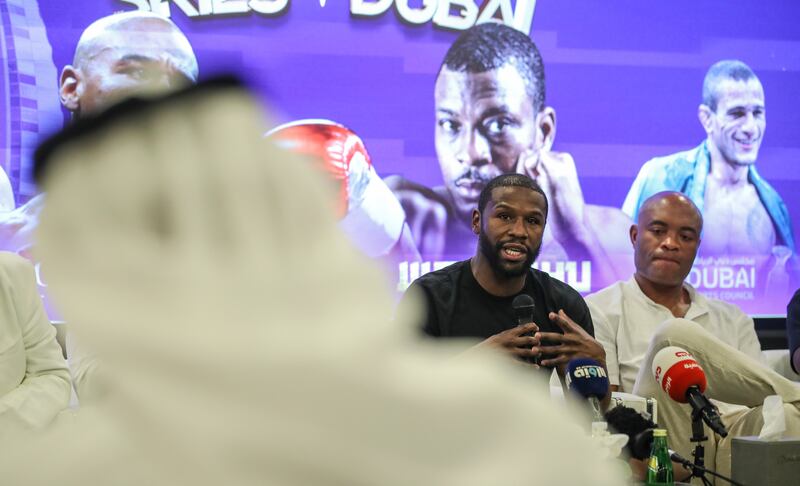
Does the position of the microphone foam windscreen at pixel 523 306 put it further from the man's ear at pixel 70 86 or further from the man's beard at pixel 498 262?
the man's ear at pixel 70 86

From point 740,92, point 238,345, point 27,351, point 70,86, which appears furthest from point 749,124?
point 238,345

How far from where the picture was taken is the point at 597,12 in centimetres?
434

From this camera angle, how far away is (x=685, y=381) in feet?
6.22

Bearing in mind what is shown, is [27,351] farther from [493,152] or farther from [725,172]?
[725,172]

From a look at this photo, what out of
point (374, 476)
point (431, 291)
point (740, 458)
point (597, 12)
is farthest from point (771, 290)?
point (374, 476)

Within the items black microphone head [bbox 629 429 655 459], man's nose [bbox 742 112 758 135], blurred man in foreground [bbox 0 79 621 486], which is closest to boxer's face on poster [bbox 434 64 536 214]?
man's nose [bbox 742 112 758 135]

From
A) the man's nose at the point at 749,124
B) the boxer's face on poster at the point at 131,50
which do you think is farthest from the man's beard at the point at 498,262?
A: the man's nose at the point at 749,124

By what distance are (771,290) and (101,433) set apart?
4.57m

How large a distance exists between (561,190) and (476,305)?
1546mm

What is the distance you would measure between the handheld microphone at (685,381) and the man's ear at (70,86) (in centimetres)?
263

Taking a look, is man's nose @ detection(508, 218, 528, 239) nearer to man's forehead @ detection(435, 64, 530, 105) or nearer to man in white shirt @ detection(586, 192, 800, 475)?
man in white shirt @ detection(586, 192, 800, 475)

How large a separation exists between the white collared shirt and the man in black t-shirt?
1.03 feet

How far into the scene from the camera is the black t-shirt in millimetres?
2797

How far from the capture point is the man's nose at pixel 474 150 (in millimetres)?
4098
